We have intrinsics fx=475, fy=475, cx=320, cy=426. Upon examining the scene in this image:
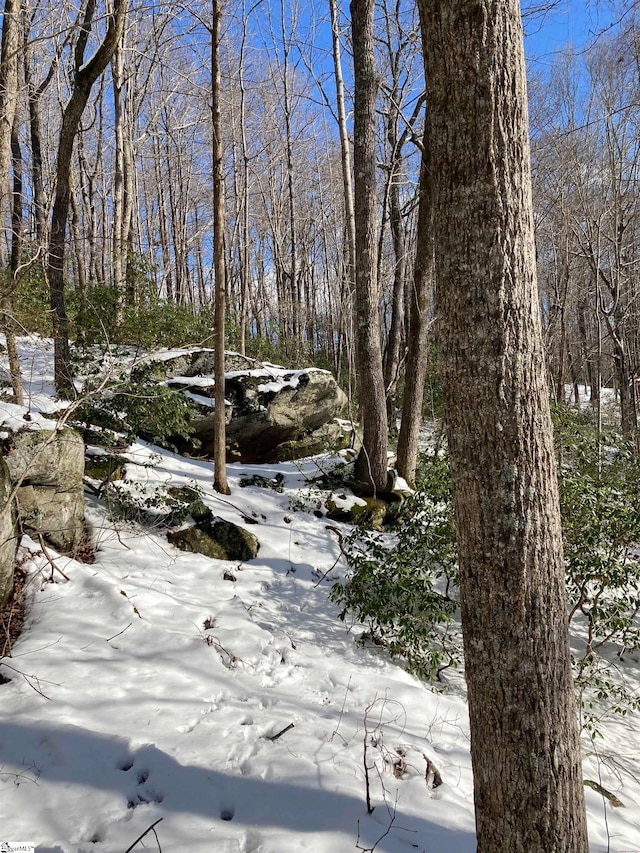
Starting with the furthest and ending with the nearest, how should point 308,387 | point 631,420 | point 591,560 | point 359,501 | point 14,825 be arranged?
point 631,420 → point 308,387 → point 359,501 → point 591,560 → point 14,825

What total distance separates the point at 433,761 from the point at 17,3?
29.2 ft

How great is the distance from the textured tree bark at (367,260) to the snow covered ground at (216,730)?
269cm

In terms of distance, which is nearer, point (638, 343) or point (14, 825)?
point (14, 825)

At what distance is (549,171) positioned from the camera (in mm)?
12055

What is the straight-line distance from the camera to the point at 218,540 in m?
5.45

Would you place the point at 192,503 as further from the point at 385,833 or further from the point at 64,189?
the point at 64,189

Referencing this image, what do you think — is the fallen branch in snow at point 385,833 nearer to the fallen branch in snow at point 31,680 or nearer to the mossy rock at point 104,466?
the fallen branch in snow at point 31,680

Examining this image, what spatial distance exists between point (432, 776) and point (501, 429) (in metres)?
2.33

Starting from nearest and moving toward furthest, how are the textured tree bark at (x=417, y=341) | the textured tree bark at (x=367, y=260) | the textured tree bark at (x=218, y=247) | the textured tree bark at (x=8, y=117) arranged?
the textured tree bark at (x=8, y=117) < the textured tree bark at (x=218, y=247) < the textured tree bark at (x=367, y=260) < the textured tree bark at (x=417, y=341)

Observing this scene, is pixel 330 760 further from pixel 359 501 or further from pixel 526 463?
pixel 359 501

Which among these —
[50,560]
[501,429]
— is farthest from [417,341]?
[501,429]

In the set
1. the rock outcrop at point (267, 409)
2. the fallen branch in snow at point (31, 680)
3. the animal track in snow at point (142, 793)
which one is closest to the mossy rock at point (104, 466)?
the rock outcrop at point (267, 409)

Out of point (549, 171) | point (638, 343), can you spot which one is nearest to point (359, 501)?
point (549, 171)

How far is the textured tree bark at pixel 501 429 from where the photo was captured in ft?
5.39
